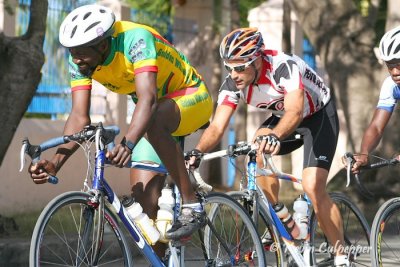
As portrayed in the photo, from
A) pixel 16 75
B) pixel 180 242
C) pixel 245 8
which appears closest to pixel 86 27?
pixel 180 242

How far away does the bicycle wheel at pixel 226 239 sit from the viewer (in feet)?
21.9

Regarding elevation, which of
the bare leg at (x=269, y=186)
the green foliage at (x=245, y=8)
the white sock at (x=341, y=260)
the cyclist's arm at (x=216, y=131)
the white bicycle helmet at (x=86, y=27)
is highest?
the green foliage at (x=245, y=8)

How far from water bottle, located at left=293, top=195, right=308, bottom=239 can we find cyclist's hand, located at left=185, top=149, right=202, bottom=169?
1.16 m

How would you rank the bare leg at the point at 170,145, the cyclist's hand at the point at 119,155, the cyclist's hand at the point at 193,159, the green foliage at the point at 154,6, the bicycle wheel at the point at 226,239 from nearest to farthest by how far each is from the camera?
the cyclist's hand at the point at 119,155 → the bare leg at the point at 170,145 → the cyclist's hand at the point at 193,159 → the bicycle wheel at the point at 226,239 → the green foliage at the point at 154,6

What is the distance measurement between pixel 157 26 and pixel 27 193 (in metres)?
4.25

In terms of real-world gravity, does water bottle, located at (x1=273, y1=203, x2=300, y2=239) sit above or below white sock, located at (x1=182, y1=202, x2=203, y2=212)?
below

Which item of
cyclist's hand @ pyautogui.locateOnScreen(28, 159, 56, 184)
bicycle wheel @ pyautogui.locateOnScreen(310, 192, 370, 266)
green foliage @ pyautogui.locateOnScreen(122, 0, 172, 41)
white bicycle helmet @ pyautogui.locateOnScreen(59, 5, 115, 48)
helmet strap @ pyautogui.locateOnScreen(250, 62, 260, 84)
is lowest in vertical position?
bicycle wheel @ pyautogui.locateOnScreen(310, 192, 370, 266)

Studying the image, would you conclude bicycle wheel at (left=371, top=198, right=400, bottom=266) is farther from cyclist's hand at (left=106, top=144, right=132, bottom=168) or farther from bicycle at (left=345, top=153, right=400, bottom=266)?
cyclist's hand at (left=106, top=144, right=132, bottom=168)

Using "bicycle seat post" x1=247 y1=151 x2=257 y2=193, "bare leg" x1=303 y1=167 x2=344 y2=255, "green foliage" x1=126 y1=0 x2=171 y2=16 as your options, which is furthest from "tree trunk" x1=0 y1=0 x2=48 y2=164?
"green foliage" x1=126 y1=0 x2=171 y2=16

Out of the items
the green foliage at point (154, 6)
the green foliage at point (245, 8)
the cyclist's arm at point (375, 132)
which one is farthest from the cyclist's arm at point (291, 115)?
the green foliage at point (245, 8)

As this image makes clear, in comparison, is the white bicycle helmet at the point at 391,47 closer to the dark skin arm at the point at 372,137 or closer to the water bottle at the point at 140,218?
the dark skin arm at the point at 372,137

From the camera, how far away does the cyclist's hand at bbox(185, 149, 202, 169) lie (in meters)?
6.56

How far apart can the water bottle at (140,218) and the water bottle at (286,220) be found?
4.60ft

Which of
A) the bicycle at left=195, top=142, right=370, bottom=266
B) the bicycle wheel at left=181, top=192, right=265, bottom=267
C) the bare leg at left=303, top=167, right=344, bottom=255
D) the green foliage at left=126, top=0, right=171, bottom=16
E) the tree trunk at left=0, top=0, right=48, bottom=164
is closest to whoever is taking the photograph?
the bicycle wheel at left=181, top=192, right=265, bottom=267
